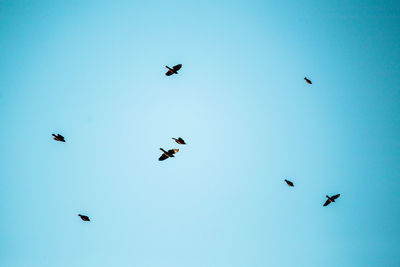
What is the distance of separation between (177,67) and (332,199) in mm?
20164

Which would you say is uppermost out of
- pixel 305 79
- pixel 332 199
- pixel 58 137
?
pixel 305 79

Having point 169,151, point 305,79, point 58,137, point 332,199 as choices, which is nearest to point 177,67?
point 169,151

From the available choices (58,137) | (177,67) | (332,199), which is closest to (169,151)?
(177,67)

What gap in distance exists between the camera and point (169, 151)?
18359mm

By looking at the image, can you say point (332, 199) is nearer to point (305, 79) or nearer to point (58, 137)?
point (305, 79)

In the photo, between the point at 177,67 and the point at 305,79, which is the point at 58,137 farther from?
the point at 305,79

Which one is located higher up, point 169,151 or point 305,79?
point 305,79

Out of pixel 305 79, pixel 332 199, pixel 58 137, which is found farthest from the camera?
pixel 305 79

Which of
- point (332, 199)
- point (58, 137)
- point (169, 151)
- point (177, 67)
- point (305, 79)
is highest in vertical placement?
point (305, 79)

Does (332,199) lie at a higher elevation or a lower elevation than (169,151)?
higher

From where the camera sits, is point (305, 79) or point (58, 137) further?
point (305, 79)

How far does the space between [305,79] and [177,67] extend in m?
15.1

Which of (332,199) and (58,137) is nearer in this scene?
(58,137)

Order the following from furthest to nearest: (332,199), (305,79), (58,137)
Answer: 1. (305,79)
2. (332,199)
3. (58,137)
